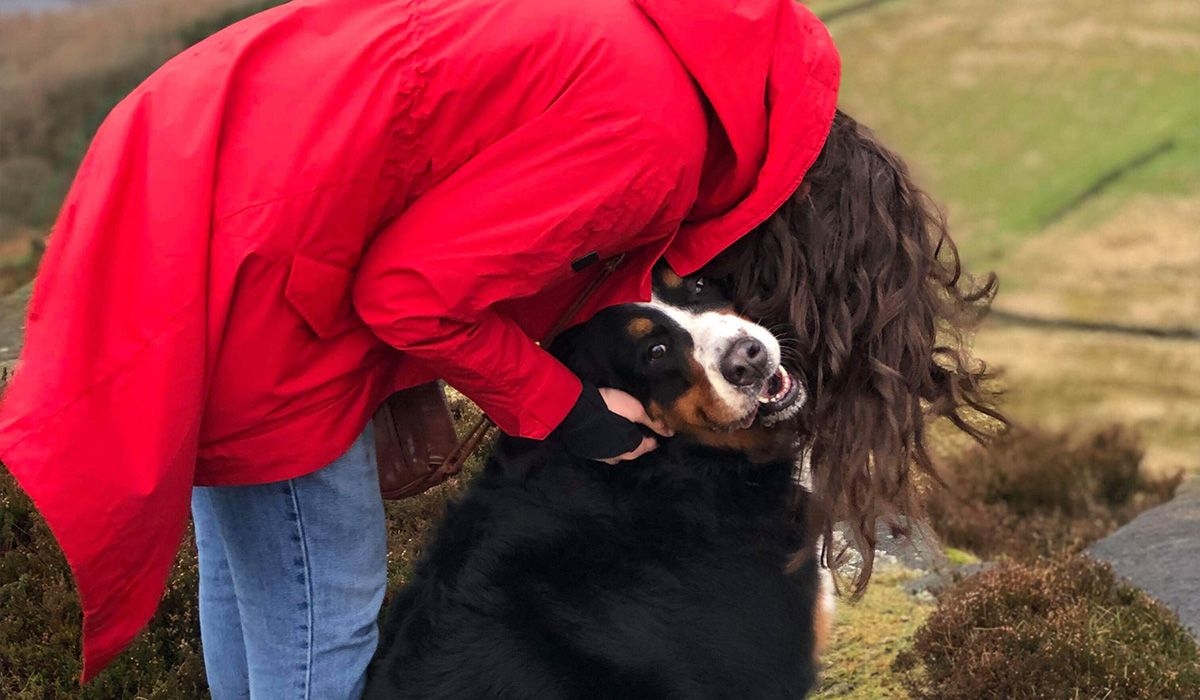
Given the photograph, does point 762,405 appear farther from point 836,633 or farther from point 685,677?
point 836,633

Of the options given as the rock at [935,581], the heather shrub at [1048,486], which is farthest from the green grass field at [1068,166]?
the rock at [935,581]

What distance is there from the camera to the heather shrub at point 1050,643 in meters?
3.67

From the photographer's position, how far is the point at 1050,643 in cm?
377

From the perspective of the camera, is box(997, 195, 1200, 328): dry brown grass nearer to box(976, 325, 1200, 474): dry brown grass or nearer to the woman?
box(976, 325, 1200, 474): dry brown grass

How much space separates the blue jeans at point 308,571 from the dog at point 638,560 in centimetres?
12

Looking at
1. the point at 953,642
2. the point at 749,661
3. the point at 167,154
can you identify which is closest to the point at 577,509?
the point at 749,661

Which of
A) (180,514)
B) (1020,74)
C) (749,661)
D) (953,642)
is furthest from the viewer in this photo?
(1020,74)

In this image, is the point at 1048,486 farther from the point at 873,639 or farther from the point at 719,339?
the point at 719,339

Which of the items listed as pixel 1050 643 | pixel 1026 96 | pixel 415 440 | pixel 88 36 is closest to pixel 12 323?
Answer: pixel 88 36

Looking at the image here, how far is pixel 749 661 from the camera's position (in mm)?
2648

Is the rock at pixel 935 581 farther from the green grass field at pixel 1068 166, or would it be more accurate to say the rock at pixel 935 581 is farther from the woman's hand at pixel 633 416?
the woman's hand at pixel 633 416

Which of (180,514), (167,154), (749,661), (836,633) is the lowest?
(836,633)

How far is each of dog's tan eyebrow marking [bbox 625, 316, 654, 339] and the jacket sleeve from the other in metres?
0.60

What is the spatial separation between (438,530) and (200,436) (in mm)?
760
